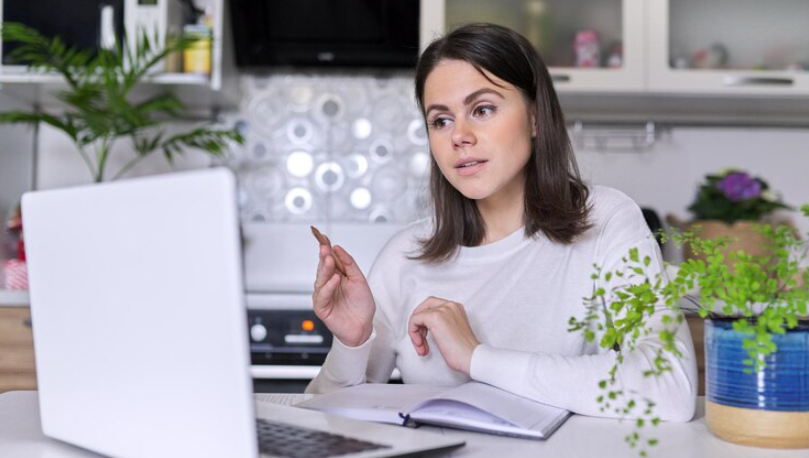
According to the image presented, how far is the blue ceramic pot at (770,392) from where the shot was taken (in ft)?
2.81

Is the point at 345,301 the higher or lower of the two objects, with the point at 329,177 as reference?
lower

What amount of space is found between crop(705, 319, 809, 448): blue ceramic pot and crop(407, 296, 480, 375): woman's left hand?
14.3 inches

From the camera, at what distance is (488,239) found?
160 cm

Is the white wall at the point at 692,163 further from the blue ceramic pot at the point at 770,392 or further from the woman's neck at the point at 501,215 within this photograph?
the blue ceramic pot at the point at 770,392

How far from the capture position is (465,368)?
45.4 inches

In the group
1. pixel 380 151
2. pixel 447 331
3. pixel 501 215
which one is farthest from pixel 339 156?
pixel 447 331

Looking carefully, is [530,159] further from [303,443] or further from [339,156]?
[339,156]

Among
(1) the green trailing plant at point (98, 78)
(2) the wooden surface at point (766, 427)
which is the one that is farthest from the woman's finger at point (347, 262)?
(1) the green trailing plant at point (98, 78)

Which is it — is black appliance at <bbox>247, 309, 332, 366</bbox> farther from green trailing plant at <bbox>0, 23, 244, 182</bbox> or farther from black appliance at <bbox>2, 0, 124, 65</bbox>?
black appliance at <bbox>2, 0, 124, 65</bbox>

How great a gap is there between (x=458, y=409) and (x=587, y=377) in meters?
0.20

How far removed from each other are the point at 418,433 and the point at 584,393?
313 mm

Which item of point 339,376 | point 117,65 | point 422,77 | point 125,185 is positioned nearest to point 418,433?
point 125,185

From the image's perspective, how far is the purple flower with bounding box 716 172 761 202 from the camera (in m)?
2.57

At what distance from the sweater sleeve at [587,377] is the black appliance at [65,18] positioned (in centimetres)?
195
